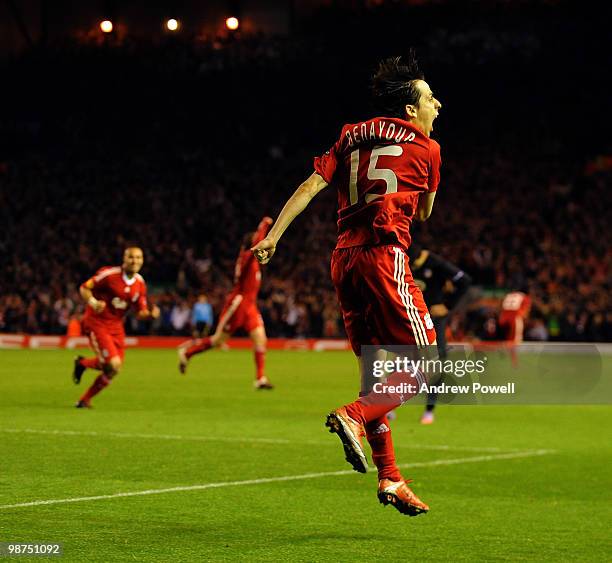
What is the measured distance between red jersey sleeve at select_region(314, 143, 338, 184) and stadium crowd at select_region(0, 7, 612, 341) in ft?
95.8

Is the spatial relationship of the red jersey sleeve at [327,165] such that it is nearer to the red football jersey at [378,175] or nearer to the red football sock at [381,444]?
the red football jersey at [378,175]

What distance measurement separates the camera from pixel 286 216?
22.3ft

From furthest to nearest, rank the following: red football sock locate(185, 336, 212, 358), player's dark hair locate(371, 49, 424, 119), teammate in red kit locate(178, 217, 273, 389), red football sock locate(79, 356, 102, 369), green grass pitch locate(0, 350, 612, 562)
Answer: red football sock locate(185, 336, 212, 358) → teammate in red kit locate(178, 217, 273, 389) → red football sock locate(79, 356, 102, 369) → green grass pitch locate(0, 350, 612, 562) → player's dark hair locate(371, 49, 424, 119)

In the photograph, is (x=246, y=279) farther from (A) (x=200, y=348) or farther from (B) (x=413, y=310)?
(B) (x=413, y=310)

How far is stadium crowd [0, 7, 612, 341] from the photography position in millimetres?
38906

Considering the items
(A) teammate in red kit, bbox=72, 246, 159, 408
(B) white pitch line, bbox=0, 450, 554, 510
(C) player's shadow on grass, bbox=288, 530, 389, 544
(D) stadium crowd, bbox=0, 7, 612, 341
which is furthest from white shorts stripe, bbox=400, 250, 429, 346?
(D) stadium crowd, bbox=0, 7, 612, 341

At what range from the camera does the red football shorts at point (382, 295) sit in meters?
7.14

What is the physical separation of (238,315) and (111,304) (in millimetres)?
4125

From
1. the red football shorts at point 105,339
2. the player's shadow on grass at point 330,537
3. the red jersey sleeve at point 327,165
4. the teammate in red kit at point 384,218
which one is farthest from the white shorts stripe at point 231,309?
the red jersey sleeve at point 327,165

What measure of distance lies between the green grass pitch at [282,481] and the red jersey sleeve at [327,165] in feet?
8.69

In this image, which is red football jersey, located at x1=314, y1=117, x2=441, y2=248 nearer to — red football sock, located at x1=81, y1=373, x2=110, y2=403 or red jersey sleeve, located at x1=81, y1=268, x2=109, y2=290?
red jersey sleeve, located at x1=81, y1=268, x2=109, y2=290

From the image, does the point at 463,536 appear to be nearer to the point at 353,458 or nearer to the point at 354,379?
the point at 353,458

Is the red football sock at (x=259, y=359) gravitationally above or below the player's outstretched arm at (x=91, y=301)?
below

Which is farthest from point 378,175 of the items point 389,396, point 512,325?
point 512,325
